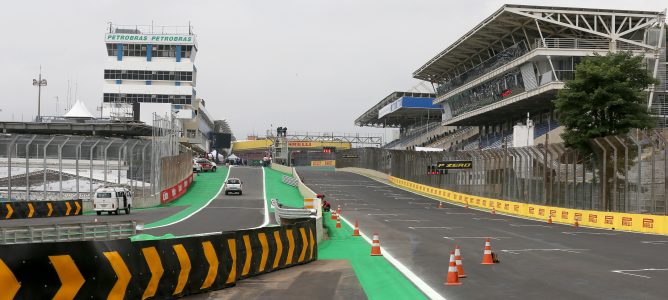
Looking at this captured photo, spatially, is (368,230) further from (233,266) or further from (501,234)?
(233,266)

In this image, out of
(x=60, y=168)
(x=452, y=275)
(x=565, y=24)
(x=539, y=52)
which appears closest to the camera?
(x=452, y=275)

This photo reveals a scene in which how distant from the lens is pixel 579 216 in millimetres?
35000

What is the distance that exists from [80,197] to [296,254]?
1203 inches

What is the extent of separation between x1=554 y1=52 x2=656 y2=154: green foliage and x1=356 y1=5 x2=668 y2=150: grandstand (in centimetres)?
1410

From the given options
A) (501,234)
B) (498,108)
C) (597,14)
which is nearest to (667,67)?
(597,14)

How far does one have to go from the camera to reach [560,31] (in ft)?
221

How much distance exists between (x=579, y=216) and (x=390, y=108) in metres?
86.3

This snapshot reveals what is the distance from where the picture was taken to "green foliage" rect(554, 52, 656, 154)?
132 feet

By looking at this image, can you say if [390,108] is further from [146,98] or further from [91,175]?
[91,175]

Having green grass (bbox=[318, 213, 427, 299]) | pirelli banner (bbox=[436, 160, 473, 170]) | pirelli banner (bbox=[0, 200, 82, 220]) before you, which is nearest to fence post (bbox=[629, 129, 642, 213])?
green grass (bbox=[318, 213, 427, 299])

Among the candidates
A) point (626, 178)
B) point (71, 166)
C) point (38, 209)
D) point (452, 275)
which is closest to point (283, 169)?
point (71, 166)

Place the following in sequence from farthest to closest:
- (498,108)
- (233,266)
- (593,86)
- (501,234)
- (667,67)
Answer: (498,108), (667,67), (593,86), (501,234), (233,266)

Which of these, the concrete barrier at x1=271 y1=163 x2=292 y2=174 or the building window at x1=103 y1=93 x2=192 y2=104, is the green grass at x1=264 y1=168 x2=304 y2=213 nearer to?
the concrete barrier at x1=271 y1=163 x2=292 y2=174

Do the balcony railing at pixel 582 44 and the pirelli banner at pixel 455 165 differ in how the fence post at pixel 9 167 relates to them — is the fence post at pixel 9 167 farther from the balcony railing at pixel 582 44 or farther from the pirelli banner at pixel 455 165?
the balcony railing at pixel 582 44
